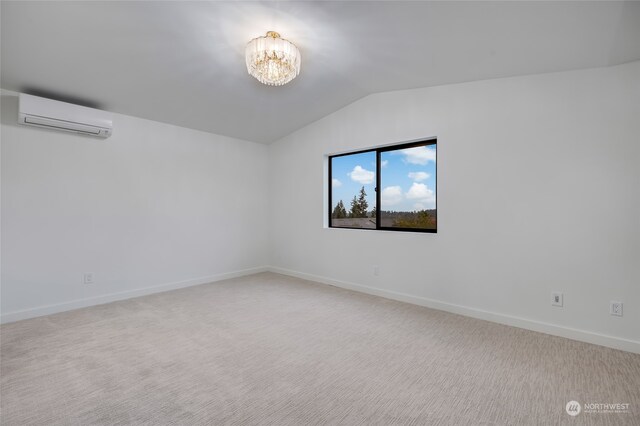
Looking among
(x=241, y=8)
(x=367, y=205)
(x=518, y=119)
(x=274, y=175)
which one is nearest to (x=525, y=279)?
(x=518, y=119)

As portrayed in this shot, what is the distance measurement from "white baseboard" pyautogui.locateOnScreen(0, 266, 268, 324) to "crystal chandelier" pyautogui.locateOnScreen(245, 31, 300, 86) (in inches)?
123

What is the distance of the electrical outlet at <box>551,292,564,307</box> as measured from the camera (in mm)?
2709

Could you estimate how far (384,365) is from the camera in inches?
85.8

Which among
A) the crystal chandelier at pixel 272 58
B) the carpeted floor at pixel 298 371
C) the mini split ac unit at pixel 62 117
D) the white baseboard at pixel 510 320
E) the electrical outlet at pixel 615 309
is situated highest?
the crystal chandelier at pixel 272 58

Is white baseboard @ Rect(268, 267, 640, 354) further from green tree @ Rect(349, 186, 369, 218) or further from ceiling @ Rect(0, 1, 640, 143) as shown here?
ceiling @ Rect(0, 1, 640, 143)

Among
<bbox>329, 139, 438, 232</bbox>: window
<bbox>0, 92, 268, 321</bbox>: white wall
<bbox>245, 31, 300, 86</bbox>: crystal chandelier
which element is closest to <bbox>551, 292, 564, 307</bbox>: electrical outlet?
<bbox>329, 139, 438, 232</bbox>: window

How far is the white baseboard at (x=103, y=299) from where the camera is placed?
3045 millimetres

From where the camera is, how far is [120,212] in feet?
12.3

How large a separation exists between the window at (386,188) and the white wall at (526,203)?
0.74ft

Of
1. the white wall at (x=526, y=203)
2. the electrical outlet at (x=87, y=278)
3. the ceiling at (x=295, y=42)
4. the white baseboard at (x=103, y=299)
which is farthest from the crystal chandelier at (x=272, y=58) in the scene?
the white baseboard at (x=103, y=299)

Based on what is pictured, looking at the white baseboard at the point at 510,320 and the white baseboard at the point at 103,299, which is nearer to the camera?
the white baseboard at the point at 510,320

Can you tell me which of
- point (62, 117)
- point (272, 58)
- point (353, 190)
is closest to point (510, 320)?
point (353, 190)

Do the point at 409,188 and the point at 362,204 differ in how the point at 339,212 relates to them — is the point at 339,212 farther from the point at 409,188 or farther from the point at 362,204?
the point at 409,188

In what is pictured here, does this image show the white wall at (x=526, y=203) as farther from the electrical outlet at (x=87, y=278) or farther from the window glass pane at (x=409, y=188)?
the electrical outlet at (x=87, y=278)
